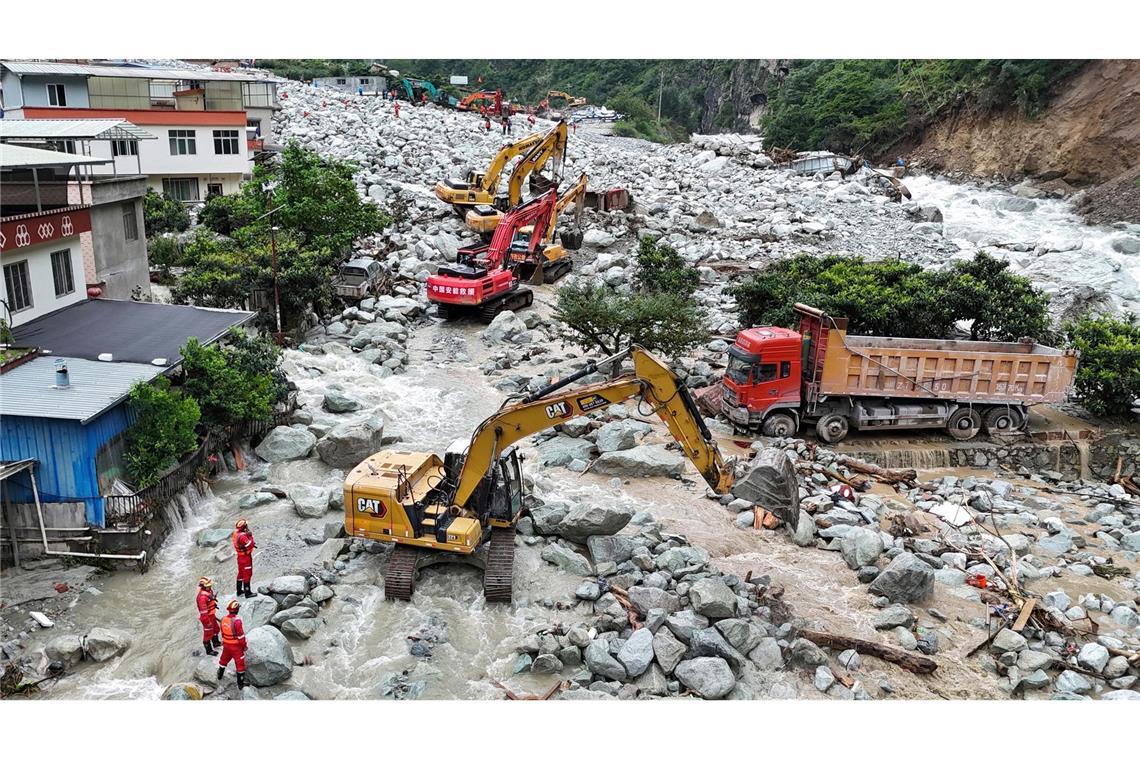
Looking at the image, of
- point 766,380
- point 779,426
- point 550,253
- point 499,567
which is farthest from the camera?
point 550,253

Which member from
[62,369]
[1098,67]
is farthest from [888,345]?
[1098,67]

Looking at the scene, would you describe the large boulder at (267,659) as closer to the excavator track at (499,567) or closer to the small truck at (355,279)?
the excavator track at (499,567)

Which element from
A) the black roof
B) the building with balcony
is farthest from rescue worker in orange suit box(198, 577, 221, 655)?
the building with balcony

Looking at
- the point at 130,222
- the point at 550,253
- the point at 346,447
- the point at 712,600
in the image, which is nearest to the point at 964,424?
the point at 712,600

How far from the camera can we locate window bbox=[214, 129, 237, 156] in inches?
1340

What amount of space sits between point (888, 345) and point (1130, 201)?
21.8 m

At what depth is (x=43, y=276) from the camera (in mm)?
16703

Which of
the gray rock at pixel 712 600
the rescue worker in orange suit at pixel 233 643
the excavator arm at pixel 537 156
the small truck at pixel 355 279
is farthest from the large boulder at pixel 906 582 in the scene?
the excavator arm at pixel 537 156

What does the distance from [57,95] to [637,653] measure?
28.4 metres

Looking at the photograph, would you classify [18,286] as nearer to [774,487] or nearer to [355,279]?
[355,279]

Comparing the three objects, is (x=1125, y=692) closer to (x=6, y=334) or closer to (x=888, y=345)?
(x=888, y=345)

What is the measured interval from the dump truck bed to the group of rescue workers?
11.3 meters

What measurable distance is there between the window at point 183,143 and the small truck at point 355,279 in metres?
11.1

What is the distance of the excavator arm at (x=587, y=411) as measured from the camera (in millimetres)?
11742
